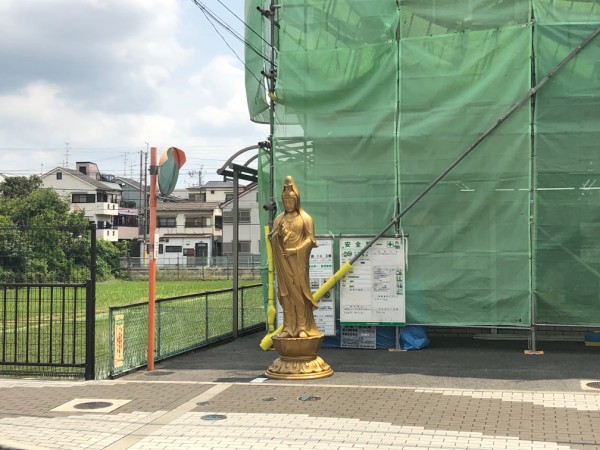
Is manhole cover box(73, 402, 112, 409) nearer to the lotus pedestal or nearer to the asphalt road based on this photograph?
the asphalt road

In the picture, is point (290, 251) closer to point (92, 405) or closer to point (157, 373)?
point (157, 373)

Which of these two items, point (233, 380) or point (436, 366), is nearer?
point (233, 380)

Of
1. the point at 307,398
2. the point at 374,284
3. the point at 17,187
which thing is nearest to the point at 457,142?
the point at 374,284

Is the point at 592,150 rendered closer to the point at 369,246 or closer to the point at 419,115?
the point at 419,115

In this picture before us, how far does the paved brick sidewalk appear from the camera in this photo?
235 inches

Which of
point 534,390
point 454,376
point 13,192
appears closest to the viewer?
point 534,390

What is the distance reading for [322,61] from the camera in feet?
37.6

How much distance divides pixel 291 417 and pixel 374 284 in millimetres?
4357

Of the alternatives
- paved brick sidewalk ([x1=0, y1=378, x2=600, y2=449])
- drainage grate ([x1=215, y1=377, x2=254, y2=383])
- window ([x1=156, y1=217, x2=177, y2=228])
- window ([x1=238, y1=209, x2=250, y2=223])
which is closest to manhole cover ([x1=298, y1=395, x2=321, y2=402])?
paved brick sidewalk ([x1=0, y1=378, x2=600, y2=449])

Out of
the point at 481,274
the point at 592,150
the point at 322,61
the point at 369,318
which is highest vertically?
the point at 322,61

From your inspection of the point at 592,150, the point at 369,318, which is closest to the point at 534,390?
the point at 369,318

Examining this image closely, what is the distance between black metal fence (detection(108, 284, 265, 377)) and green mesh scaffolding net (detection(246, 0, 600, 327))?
2.84 metres

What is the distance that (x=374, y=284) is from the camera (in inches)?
428

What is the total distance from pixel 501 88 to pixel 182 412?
22.7 feet
